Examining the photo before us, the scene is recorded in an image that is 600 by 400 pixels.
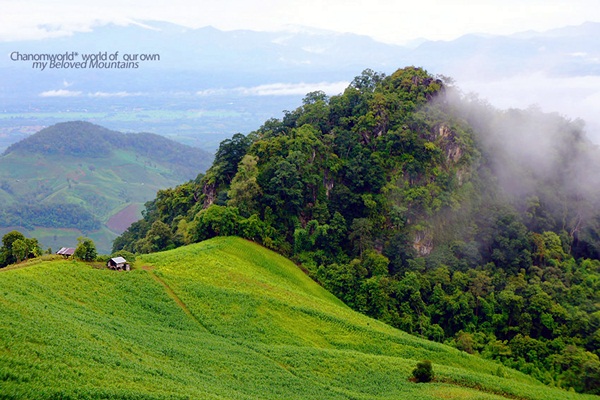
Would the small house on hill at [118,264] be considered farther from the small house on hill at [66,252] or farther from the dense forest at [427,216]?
the dense forest at [427,216]

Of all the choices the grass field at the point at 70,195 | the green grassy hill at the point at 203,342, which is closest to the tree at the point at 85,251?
the green grassy hill at the point at 203,342

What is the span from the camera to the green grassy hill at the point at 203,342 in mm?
28078

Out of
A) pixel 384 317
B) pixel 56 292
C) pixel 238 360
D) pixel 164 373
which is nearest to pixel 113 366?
pixel 164 373

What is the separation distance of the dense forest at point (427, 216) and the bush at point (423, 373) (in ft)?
50.4

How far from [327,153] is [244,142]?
38.6 ft

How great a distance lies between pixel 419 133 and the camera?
70.6 meters

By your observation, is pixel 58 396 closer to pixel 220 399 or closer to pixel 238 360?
pixel 220 399

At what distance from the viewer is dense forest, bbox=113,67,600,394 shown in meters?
57.6

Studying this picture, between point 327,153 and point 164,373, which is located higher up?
point 327,153

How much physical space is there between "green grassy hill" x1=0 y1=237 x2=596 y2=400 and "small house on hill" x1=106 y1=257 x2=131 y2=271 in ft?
4.48

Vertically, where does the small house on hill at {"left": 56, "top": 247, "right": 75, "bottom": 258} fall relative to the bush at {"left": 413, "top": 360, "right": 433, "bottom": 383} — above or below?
above

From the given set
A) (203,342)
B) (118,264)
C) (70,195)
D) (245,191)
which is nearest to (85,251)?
(118,264)

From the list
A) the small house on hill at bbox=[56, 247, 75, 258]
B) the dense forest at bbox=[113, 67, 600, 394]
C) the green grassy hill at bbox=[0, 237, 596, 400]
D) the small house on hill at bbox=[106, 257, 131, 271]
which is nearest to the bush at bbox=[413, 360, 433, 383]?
the green grassy hill at bbox=[0, 237, 596, 400]

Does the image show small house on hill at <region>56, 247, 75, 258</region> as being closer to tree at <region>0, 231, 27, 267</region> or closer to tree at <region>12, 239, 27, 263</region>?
Result: tree at <region>12, 239, 27, 263</region>
